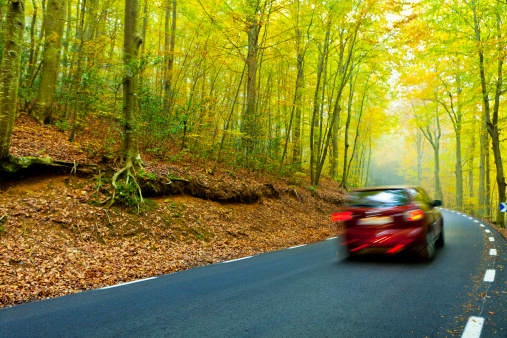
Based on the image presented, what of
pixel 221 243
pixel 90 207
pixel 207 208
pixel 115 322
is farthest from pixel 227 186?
pixel 115 322

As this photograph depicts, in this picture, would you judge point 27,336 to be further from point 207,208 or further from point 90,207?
point 207,208

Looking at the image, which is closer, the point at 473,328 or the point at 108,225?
the point at 473,328

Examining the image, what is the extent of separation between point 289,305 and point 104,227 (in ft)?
18.2

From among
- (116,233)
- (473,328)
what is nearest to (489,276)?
(473,328)

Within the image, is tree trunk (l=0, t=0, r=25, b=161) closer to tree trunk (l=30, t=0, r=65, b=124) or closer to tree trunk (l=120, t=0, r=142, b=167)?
tree trunk (l=120, t=0, r=142, b=167)

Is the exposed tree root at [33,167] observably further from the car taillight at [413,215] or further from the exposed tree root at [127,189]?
the car taillight at [413,215]

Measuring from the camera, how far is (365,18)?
636 inches

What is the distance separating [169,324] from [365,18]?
17659 millimetres

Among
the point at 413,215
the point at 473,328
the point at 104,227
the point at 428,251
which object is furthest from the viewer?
the point at 104,227

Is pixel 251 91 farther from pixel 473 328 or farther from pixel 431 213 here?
pixel 473 328

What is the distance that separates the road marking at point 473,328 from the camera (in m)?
2.94

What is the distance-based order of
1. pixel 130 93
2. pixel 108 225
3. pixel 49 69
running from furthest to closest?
1. pixel 49 69
2. pixel 130 93
3. pixel 108 225

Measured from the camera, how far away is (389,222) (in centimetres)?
619

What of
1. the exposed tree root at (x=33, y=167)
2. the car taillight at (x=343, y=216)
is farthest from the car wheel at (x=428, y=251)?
the exposed tree root at (x=33, y=167)
